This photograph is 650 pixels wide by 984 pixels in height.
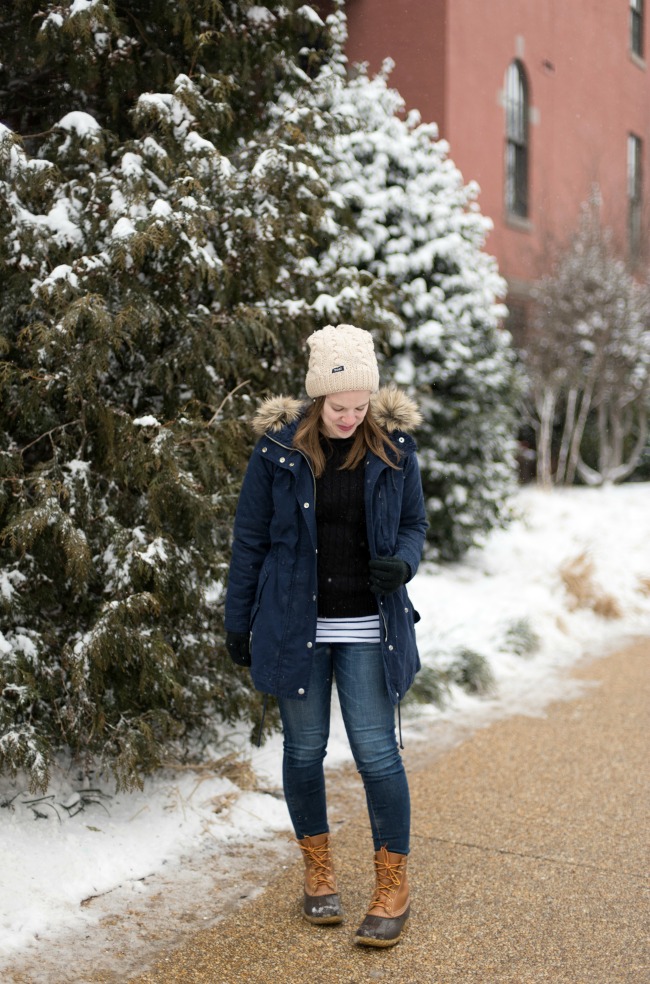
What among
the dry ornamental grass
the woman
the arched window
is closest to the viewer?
the woman

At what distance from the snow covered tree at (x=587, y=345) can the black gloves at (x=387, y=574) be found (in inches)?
390

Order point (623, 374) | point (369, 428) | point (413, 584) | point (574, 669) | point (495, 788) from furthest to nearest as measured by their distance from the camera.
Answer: point (623, 374) < point (413, 584) < point (574, 669) < point (495, 788) < point (369, 428)

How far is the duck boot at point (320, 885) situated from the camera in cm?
319

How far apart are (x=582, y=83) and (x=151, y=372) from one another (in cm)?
1342

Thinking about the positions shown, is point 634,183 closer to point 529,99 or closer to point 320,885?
point 529,99

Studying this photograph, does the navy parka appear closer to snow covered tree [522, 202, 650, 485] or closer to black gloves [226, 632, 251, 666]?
black gloves [226, 632, 251, 666]

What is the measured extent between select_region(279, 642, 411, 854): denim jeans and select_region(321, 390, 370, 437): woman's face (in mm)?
651

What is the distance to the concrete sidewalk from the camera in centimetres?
295

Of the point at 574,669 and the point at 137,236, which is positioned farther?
the point at 574,669

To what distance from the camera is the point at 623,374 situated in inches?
516

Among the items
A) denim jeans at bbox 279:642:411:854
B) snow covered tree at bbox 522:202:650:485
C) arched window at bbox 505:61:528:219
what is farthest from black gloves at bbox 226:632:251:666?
arched window at bbox 505:61:528:219

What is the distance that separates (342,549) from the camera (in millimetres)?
3119

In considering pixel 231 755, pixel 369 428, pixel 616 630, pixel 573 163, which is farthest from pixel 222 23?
pixel 573 163

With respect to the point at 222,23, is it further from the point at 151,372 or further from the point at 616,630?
the point at 616,630
